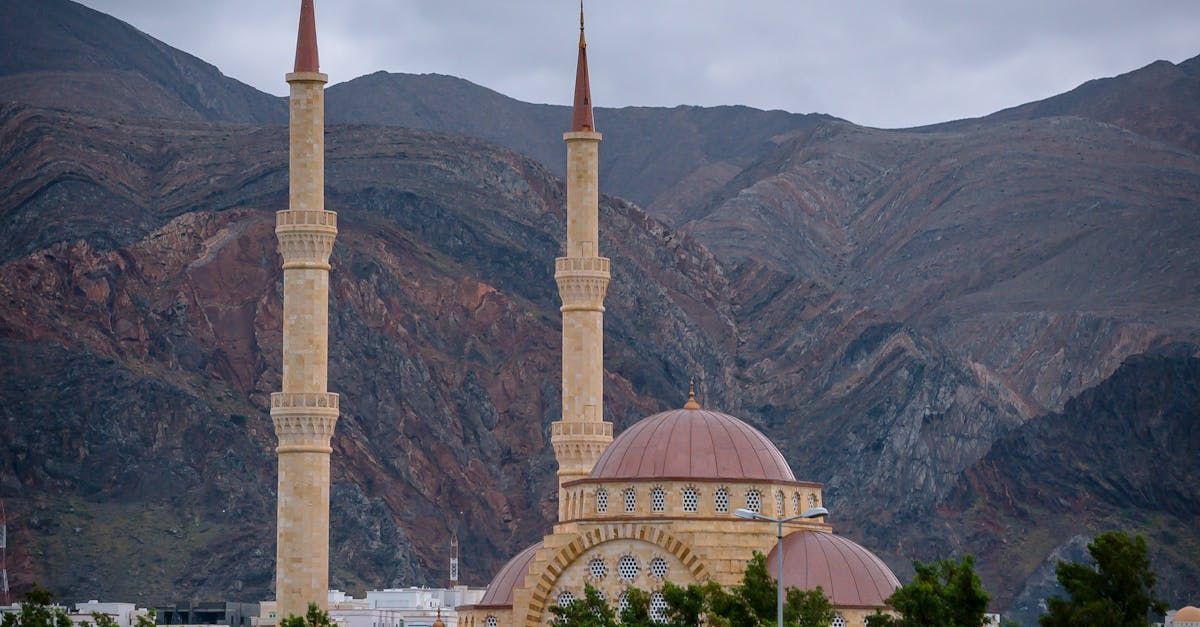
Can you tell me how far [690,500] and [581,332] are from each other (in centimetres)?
1588

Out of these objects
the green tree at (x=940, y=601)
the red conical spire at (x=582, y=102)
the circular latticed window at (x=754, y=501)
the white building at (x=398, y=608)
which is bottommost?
the green tree at (x=940, y=601)

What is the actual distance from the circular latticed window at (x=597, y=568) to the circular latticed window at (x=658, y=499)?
96.4 inches

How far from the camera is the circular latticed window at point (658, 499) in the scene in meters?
85.2

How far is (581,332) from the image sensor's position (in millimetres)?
99625

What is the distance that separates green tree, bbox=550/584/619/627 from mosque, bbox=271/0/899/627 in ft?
12.0

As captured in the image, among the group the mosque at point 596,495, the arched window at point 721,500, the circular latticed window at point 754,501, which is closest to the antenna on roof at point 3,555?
the mosque at point 596,495

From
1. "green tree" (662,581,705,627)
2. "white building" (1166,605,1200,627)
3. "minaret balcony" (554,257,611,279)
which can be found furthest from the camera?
"white building" (1166,605,1200,627)

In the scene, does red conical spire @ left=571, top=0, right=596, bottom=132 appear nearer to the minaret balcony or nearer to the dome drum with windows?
the minaret balcony

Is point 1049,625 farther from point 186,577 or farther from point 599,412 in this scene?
point 186,577

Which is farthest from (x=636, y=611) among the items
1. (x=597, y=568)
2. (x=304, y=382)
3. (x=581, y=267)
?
(x=581, y=267)

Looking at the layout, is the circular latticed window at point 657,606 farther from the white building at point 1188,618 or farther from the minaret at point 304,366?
the white building at point 1188,618

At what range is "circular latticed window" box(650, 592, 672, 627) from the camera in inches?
3253

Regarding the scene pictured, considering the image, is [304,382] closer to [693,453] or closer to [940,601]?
[693,453]

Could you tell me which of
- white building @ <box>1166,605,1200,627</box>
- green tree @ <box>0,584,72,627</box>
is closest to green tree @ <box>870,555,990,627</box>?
green tree @ <box>0,584,72,627</box>
